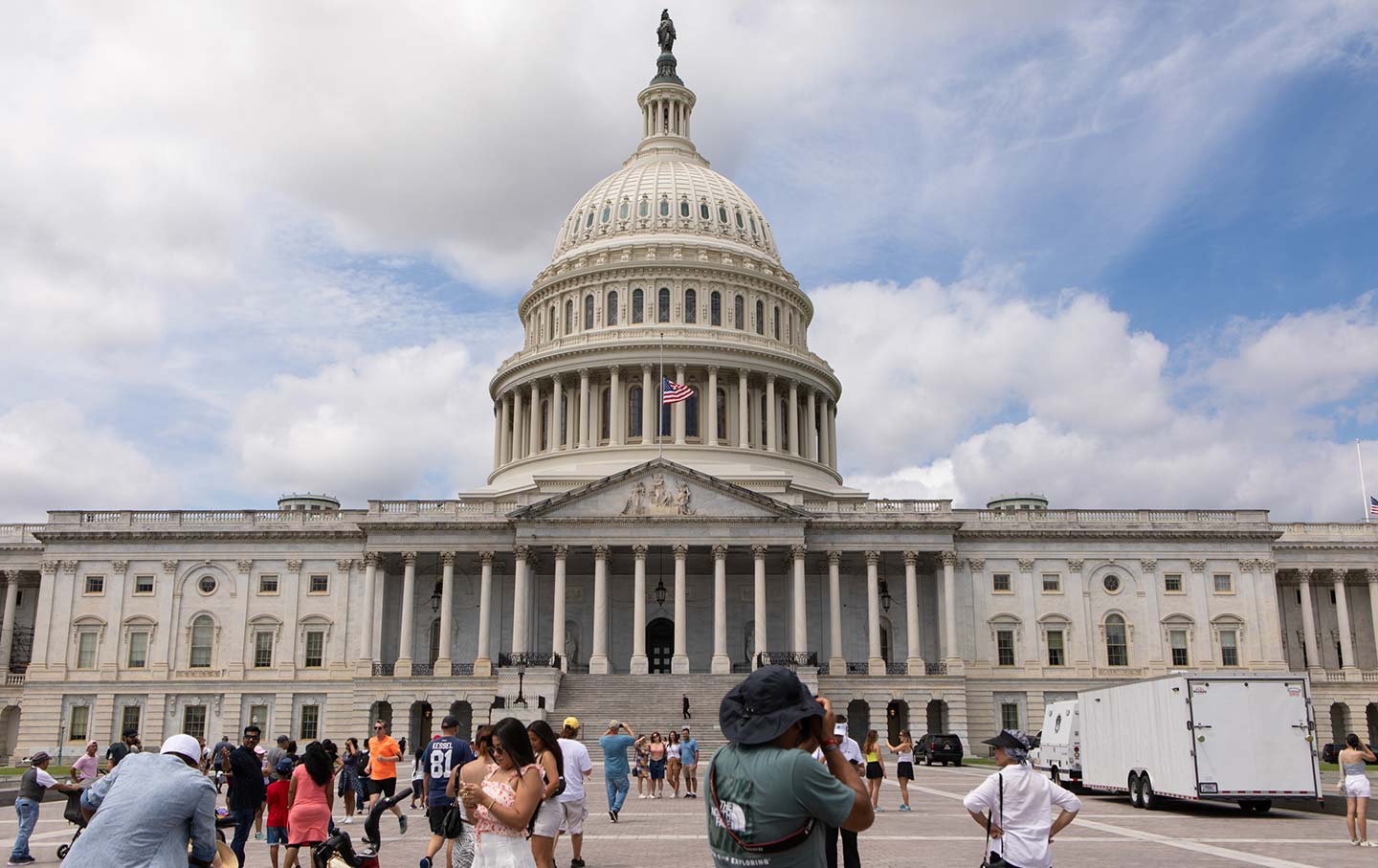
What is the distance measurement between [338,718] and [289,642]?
17.2ft

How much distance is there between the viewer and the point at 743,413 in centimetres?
8431

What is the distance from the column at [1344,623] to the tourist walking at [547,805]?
73.4 m

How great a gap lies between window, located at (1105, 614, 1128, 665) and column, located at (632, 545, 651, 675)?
25481 millimetres

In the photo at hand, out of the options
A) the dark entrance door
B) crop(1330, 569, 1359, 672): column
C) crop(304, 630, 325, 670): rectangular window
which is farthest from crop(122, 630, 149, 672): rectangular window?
crop(1330, 569, 1359, 672): column

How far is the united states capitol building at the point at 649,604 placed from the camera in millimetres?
67938

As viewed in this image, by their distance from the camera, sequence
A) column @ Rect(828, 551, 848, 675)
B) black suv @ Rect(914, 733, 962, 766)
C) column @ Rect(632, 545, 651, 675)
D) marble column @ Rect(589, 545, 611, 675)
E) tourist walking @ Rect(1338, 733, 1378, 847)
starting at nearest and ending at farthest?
tourist walking @ Rect(1338, 733, 1378, 847) → black suv @ Rect(914, 733, 962, 766) → marble column @ Rect(589, 545, 611, 675) → column @ Rect(632, 545, 651, 675) → column @ Rect(828, 551, 848, 675)

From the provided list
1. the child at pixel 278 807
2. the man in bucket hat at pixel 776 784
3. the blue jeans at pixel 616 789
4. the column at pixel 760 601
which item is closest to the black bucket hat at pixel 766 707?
the man in bucket hat at pixel 776 784

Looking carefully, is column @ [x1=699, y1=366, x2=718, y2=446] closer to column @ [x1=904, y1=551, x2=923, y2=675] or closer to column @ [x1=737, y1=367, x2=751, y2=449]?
column @ [x1=737, y1=367, x2=751, y2=449]

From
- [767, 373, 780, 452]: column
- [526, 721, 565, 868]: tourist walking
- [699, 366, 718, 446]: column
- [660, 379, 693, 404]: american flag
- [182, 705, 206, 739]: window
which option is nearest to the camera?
[526, 721, 565, 868]: tourist walking

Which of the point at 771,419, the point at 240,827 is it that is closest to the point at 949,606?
the point at 771,419

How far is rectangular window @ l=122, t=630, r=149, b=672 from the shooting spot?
71.6 metres

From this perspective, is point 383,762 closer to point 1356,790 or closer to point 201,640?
point 1356,790

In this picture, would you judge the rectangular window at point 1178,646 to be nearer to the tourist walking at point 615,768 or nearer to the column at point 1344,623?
the column at point 1344,623

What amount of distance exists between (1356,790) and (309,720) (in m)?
58.4
